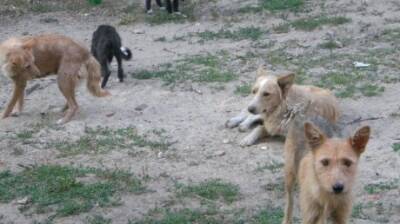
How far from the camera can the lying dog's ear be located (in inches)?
327

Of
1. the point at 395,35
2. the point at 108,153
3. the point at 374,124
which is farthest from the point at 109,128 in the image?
the point at 395,35

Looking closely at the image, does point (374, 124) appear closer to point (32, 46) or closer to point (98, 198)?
point (98, 198)

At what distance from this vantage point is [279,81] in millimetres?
8320

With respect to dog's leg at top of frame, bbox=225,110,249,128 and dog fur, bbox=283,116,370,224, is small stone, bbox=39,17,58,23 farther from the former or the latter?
dog fur, bbox=283,116,370,224

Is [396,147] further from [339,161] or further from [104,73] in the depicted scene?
[104,73]

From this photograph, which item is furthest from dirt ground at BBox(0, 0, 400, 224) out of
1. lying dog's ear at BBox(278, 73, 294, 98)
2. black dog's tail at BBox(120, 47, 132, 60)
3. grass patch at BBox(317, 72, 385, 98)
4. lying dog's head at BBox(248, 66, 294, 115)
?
lying dog's ear at BBox(278, 73, 294, 98)

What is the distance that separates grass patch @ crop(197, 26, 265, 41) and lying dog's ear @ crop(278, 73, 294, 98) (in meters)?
4.40

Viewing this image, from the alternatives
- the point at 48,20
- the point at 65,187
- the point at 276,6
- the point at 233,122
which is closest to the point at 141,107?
the point at 233,122

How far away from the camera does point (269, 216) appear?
6.72 meters

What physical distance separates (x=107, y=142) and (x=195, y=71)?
2742mm

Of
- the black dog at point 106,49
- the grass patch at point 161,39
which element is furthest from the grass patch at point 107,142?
the grass patch at point 161,39

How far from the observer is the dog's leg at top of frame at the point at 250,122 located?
9016 mm

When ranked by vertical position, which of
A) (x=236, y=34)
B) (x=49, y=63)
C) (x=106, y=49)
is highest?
(x=49, y=63)

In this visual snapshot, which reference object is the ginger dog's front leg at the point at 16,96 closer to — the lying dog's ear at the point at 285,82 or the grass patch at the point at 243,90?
the grass patch at the point at 243,90
